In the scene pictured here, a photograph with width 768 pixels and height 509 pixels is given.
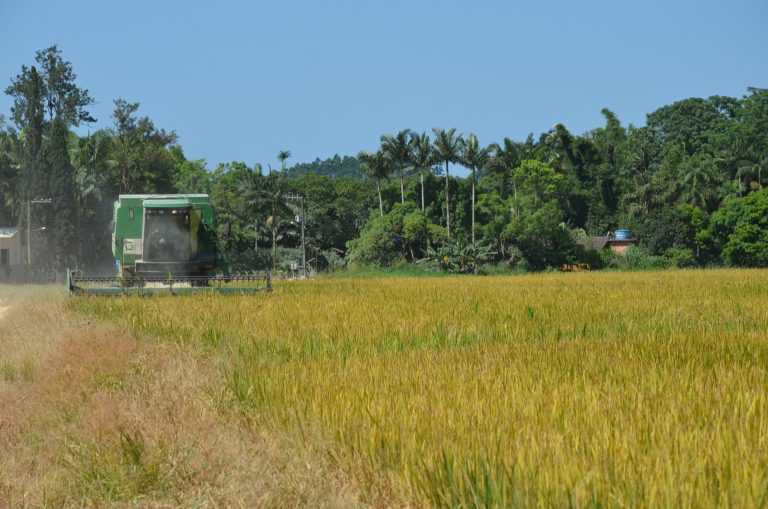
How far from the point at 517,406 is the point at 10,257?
52.8 m

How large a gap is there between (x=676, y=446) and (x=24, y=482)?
3869 mm

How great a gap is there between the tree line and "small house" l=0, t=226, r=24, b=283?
10.8 ft

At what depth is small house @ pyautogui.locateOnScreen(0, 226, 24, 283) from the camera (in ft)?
166

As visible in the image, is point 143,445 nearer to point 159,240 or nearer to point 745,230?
point 159,240

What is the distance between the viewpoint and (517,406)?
5371 mm

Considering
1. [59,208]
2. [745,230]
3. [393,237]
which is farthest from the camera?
[393,237]

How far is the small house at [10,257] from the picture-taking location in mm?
50688

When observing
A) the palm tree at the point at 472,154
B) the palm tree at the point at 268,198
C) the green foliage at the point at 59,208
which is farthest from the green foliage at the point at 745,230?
the green foliage at the point at 59,208

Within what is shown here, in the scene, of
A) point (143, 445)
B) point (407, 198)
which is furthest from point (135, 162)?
point (143, 445)

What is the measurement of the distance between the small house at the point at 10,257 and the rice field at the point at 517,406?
140ft

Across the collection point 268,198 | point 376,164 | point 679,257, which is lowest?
point 679,257

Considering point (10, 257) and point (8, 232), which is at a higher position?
point (8, 232)

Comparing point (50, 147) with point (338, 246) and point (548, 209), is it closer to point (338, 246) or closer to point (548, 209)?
point (338, 246)

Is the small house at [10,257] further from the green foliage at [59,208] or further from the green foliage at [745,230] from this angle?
the green foliage at [745,230]
